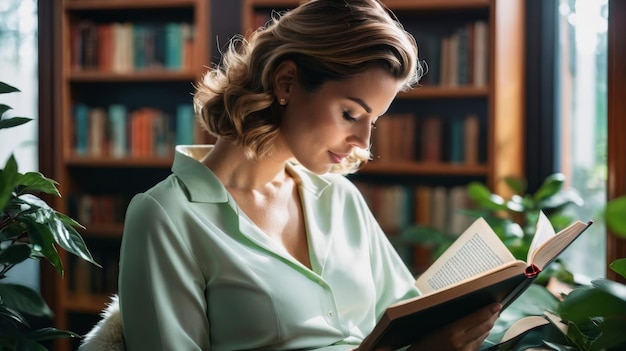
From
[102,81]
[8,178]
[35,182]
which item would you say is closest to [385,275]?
[35,182]

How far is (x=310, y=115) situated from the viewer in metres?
1.50

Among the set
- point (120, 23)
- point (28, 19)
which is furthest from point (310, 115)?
point (28, 19)

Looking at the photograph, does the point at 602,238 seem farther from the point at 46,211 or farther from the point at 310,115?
the point at 46,211

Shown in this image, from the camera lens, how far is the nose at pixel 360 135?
4.96ft

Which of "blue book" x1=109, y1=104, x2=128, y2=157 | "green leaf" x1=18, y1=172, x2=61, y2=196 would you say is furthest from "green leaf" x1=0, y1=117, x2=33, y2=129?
"blue book" x1=109, y1=104, x2=128, y2=157

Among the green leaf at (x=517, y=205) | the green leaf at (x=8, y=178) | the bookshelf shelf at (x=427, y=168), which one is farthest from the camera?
the bookshelf shelf at (x=427, y=168)

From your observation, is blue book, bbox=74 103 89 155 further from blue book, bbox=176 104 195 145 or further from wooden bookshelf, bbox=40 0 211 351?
blue book, bbox=176 104 195 145

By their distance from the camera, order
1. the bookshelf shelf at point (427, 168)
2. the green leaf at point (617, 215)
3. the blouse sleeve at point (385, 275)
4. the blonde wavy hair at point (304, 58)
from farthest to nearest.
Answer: the bookshelf shelf at point (427, 168) → the blouse sleeve at point (385, 275) → the blonde wavy hair at point (304, 58) → the green leaf at point (617, 215)

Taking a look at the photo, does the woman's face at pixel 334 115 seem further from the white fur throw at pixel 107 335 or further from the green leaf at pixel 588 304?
the green leaf at pixel 588 304

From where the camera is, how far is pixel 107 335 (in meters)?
1.36

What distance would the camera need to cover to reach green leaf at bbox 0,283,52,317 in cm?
116

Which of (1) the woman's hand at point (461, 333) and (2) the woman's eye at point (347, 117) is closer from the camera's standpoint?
(1) the woman's hand at point (461, 333)

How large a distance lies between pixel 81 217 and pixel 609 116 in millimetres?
2594

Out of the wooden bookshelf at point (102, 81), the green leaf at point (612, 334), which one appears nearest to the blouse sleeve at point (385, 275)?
the green leaf at point (612, 334)
